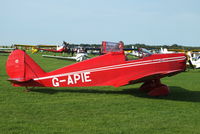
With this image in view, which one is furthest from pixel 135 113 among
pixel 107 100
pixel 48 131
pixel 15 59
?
pixel 15 59

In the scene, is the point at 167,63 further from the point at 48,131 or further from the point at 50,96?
the point at 48,131

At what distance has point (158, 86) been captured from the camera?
8266 millimetres

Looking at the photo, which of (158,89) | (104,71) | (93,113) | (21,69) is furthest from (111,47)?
(93,113)

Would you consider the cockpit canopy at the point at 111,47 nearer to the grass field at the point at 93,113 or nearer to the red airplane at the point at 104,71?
the red airplane at the point at 104,71

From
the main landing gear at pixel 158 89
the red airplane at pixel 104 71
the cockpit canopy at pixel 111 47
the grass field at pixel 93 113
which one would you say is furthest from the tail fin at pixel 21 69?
the main landing gear at pixel 158 89

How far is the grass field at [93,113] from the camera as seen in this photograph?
4.60 meters

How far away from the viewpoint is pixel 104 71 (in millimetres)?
8125

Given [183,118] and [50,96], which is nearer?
[183,118]

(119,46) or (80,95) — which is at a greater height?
(119,46)

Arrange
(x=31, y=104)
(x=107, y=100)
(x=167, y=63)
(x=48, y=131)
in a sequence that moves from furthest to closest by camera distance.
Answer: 1. (x=167, y=63)
2. (x=107, y=100)
3. (x=31, y=104)
4. (x=48, y=131)

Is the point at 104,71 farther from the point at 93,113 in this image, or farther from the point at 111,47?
the point at 93,113

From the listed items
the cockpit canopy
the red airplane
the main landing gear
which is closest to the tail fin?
the red airplane

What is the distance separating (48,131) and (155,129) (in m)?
2.06

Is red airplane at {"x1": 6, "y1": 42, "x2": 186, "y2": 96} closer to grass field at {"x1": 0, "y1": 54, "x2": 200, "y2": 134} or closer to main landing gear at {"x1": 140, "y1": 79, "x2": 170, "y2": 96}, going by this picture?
main landing gear at {"x1": 140, "y1": 79, "x2": 170, "y2": 96}
